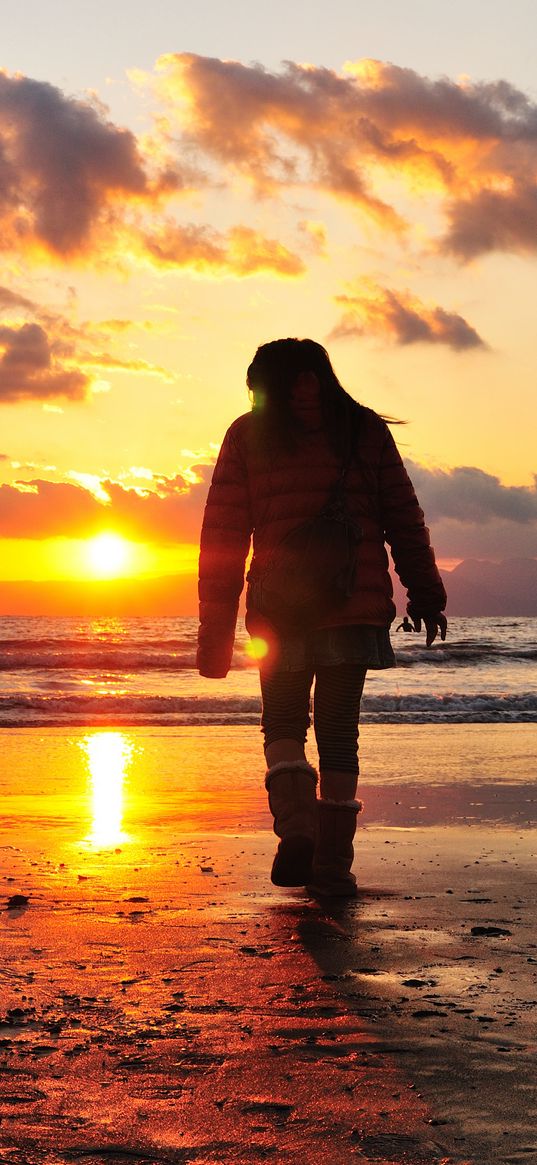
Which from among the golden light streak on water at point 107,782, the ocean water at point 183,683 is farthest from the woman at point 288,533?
the ocean water at point 183,683

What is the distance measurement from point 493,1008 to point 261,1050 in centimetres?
57

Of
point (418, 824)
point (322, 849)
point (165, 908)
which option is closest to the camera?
point (165, 908)

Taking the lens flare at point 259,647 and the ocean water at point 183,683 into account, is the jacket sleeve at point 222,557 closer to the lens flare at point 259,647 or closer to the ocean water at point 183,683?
the lens flare at point 259,647

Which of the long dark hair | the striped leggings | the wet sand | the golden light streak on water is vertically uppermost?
the long dark hair

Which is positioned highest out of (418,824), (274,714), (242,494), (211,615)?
(242,494)

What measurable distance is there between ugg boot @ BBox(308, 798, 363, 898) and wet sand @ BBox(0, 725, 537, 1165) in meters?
0.11

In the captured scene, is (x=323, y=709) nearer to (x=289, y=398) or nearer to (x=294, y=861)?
(x=294, y=861)

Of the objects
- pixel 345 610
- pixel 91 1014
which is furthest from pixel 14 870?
pixel 91 1014

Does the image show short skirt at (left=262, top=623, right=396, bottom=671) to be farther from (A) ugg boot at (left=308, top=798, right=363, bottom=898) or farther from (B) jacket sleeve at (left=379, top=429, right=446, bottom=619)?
(A) ugg boot at (left=308, top=798, right=363, bottom=898)

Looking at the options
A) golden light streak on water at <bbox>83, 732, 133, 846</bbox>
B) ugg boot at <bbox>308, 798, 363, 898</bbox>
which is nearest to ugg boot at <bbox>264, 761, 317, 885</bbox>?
ugg boot at <bbox>308, 798, 363, 898</bbox>

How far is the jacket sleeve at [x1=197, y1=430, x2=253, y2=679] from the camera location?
377 cm

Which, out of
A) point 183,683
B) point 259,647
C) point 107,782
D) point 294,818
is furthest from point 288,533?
point 183,683

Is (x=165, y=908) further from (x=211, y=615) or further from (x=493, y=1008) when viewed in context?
(x=493, y=1008)

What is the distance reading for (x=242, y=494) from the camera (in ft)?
12.5
